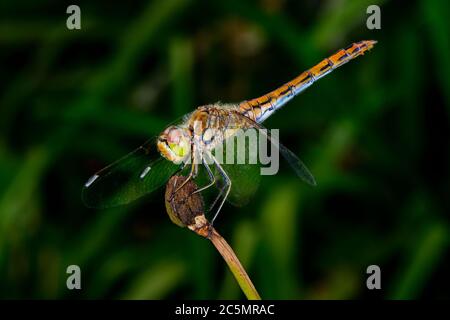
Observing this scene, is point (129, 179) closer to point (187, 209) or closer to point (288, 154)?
point (288, 154)

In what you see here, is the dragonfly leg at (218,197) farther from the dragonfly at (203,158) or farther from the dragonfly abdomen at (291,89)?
the dragonfly abdomen at (291,89)

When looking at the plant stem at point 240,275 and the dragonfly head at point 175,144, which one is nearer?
the plant stem at point 240,275

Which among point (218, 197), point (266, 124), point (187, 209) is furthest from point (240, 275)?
point (266, 124)

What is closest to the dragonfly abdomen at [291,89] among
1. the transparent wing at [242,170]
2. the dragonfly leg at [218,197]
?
the transparent wing at [242,170]

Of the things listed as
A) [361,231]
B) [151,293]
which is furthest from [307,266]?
[151,293]

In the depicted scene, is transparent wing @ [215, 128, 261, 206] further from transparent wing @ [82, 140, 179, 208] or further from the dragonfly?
transparent wing @ [82, 140, 179, 208]

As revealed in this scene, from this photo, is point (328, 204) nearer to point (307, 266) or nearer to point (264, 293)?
point (307, 266)

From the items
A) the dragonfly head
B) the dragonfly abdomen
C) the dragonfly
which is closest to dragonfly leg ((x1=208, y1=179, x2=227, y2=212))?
the dragonfly
